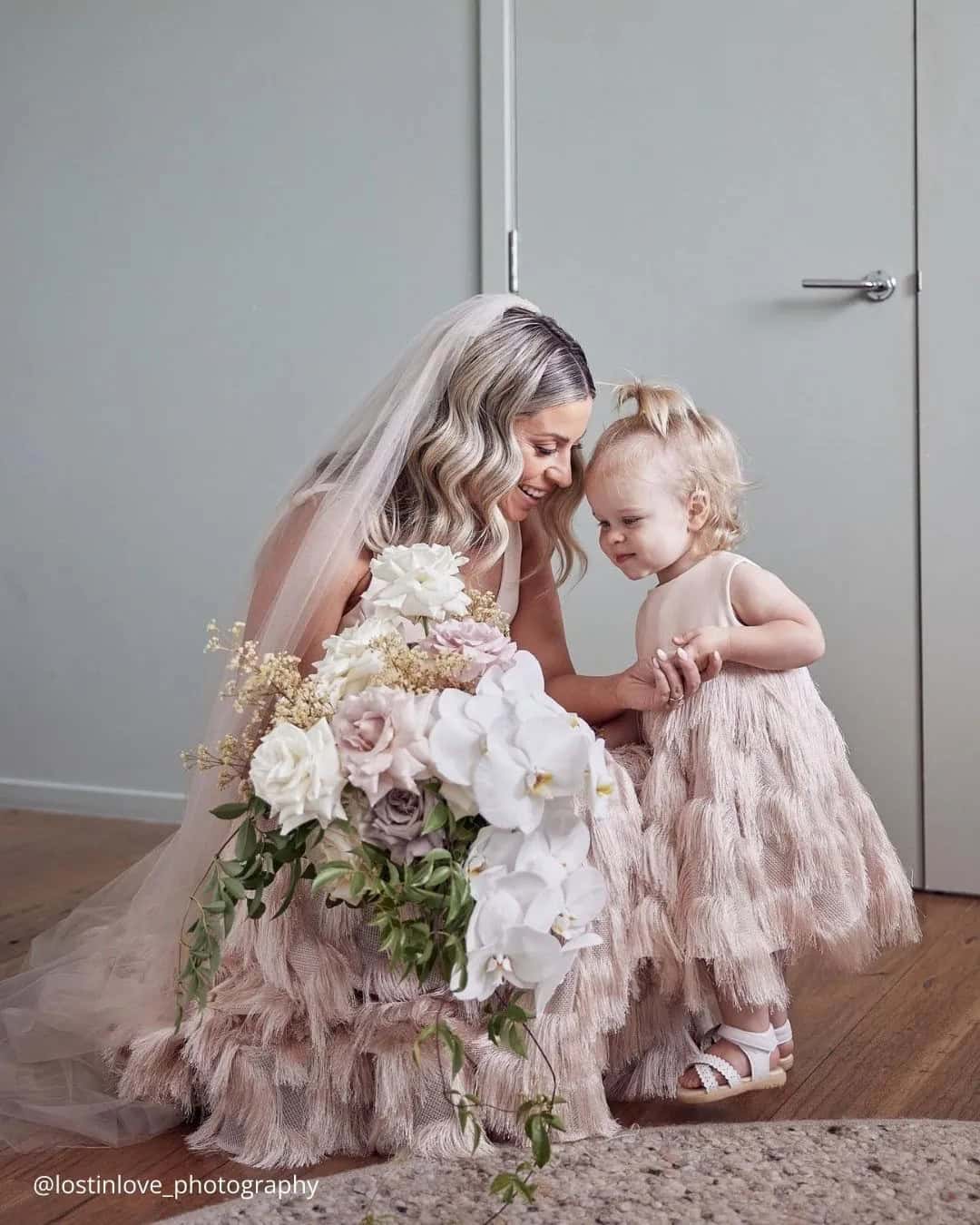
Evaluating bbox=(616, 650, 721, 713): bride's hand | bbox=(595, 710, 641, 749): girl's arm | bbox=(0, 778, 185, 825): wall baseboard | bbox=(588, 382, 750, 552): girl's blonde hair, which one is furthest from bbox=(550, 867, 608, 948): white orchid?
bbox=(0, 778, 185, 825): wall baseboard

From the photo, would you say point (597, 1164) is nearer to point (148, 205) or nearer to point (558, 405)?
point (558, 405)

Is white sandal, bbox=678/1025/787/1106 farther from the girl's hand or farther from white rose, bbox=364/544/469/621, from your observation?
white rose, bbox=364/544/469/621

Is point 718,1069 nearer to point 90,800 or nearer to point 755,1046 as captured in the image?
point 755,1046

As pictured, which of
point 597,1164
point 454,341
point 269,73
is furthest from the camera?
point 269,73

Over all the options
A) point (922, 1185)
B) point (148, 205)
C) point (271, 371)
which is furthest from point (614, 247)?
point (922, 1185)

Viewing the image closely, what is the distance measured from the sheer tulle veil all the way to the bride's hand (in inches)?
16.4

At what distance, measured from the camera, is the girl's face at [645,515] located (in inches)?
72.8

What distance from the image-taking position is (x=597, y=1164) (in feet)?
5.04

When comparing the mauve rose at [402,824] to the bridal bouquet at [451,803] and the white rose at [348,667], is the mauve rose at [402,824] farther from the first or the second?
the white rose at [348,667]

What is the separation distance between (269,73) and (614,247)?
99 centimetres

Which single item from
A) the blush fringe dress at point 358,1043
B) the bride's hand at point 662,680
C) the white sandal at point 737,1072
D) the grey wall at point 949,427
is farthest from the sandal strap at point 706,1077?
the grey wall at point 949,427

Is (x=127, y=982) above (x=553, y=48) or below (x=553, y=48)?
below

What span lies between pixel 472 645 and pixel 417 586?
10 centimetres

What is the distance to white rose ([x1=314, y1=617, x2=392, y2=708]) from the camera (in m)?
1.37
